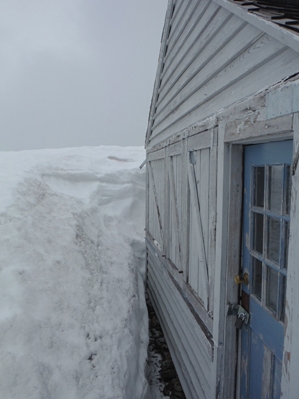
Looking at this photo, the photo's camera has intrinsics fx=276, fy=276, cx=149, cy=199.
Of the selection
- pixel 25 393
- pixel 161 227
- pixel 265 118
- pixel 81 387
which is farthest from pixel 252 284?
pixel 161 227

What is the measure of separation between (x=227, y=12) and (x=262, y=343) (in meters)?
2.77

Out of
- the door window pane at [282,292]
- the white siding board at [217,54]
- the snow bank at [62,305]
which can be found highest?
the white siding board at [217,54]

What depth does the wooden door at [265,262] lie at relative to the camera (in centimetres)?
182

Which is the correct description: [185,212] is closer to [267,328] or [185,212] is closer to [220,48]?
[267,328]

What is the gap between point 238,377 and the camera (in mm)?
2535

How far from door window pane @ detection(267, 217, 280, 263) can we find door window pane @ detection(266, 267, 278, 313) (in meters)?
0.10

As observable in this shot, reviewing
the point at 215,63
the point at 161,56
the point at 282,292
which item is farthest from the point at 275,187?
the point at 161,56

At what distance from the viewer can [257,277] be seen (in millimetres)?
2186

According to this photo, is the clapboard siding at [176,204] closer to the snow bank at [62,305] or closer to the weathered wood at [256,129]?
the snow bank at [62,305]

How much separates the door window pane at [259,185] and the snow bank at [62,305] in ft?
7.42

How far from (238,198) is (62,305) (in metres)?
2.26

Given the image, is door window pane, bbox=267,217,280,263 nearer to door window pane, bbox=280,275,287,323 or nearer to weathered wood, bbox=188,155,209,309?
door window pane, bbox=280,275,287,323

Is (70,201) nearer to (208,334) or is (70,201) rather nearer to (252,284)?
(208,334)

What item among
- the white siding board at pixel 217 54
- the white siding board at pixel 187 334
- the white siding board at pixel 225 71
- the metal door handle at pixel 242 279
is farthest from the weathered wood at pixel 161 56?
the metal door handle at pixel 242 279
